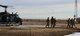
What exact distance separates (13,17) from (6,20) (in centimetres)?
162

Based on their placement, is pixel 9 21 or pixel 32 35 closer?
pixel 32 35

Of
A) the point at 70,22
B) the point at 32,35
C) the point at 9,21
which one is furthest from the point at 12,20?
the point at 32,35

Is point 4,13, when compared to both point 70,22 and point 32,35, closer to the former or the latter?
point 70,22

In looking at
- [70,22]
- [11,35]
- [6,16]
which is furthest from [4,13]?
[11,35]

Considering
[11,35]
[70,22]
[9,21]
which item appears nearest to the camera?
[11,35]

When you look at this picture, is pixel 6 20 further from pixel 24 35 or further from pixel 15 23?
pixel 24 35

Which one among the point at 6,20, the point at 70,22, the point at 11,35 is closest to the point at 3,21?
the point at 6,20

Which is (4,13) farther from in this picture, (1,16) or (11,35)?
(11,35)

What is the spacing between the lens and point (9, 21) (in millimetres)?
55812

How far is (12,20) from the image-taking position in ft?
184

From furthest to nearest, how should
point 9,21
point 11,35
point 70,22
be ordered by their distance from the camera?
point 9,21 < point 70,22 < point 11,35

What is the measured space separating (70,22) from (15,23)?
14.0 meters

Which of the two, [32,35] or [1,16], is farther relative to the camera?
[1,16]

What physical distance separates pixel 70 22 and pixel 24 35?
19528mm
